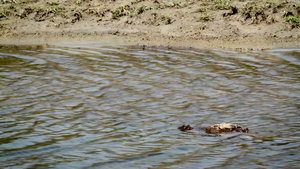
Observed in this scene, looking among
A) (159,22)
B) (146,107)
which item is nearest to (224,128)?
(146,107)

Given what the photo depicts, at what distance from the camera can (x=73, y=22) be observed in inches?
424

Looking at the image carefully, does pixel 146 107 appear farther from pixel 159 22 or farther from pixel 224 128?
pixel 159 22

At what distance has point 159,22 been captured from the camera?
1031 centimetres

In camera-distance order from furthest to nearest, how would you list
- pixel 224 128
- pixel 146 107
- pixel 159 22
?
pixel 159 22 → pixel 146 107 → pixel 224 128

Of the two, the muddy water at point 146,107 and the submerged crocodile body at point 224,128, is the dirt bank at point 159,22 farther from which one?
the submerged crocodile body at point 224,128

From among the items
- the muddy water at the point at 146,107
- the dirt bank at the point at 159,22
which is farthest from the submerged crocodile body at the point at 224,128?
the dirt bank at the point at 159,22

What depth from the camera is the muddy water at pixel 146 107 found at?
155 inches

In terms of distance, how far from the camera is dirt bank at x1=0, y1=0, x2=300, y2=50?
31.3 ft

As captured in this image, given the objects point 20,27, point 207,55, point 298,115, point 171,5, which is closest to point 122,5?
point 171,5

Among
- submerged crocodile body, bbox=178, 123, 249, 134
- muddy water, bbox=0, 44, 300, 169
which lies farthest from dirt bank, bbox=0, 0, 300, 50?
submerged crocodile body, bbox=178, 123, 249, 134

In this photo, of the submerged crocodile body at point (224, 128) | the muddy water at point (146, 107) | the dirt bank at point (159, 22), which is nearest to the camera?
the muddy water at point (146, 107)

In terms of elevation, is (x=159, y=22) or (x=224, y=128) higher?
(x=159, y=22)

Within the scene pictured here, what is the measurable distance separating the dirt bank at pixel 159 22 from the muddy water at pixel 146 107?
31.8 inches

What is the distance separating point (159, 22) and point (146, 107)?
200 inches
